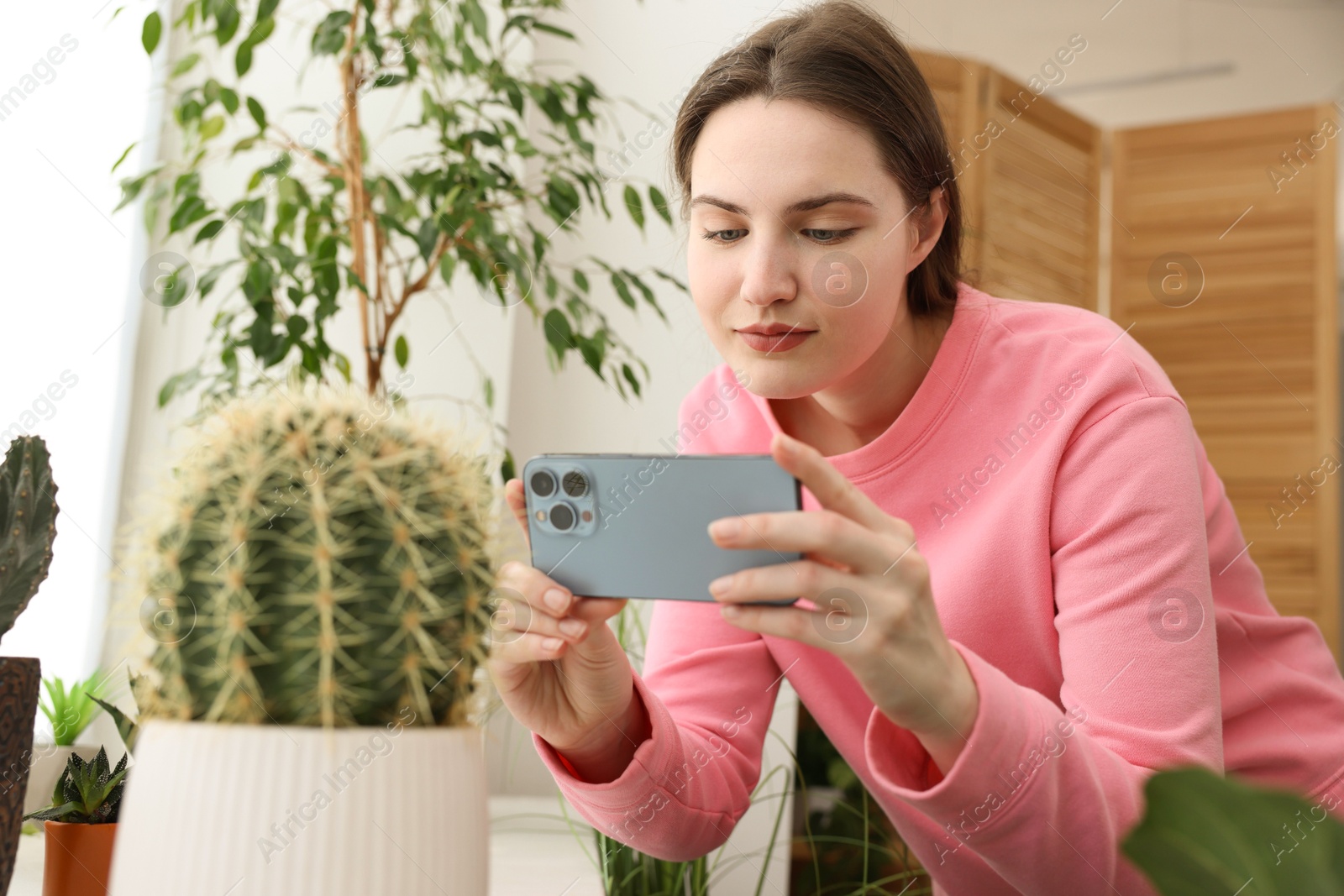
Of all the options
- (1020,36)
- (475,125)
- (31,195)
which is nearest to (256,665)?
(475,125)

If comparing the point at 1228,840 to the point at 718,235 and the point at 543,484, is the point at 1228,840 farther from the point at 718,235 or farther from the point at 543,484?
the point at 718,235

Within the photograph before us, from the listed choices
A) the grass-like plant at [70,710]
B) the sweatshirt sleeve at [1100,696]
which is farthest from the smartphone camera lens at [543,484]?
the grass-like plant at [70,710]

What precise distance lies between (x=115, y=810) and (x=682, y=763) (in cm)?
43

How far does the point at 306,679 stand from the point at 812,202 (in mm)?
621

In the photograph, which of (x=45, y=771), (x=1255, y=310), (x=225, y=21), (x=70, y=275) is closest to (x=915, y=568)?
(x=45, y=771)

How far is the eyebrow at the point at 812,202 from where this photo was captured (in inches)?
34.4

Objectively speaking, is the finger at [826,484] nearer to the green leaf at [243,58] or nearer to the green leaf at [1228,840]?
the green leaf at [1228,840]

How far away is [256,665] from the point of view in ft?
1.29

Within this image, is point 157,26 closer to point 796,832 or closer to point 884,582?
point 884,582

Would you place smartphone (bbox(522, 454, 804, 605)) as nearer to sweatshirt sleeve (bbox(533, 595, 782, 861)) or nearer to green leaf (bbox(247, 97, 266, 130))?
sweatshirt sleeve (bbox(533, 595, 782, 861))

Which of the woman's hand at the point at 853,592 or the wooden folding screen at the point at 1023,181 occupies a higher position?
the wooden folding screen at the point at 1023,181

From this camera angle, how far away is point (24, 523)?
0.56 meters

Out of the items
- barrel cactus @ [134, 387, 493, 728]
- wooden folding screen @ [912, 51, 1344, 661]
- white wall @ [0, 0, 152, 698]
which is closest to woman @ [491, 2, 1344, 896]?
barrel cactus @ [134, 387, 493, 728]

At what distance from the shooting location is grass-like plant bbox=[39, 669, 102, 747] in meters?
1.12
